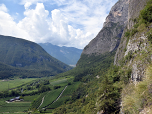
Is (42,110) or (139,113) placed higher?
(139,113)

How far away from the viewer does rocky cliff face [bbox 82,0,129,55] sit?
149m

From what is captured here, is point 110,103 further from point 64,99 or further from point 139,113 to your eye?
point 64,99

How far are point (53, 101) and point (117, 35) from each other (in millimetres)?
130596

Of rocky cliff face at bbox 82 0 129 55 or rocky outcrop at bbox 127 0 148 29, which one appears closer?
rocky outcrop at bbox 127 0 148 29

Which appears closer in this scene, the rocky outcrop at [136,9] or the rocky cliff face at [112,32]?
the rocky outcrop at [136,9]

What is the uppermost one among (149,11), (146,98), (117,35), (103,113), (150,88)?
(117,35)

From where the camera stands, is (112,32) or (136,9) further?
(112,32)

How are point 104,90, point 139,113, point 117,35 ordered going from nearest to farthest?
1. point 139,113
2. point 104,90
3. point 117,35

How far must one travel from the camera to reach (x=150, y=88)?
6180mm

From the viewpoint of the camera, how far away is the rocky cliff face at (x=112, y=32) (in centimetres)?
14859

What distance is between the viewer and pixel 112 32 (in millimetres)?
157875

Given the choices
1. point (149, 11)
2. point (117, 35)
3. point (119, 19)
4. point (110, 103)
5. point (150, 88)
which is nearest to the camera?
point (150, 88)

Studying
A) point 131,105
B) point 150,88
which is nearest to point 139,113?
point 131,105

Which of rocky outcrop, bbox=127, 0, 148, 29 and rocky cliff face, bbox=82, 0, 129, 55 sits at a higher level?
rocky cliff face, bbox=82, 0, 129, 55
